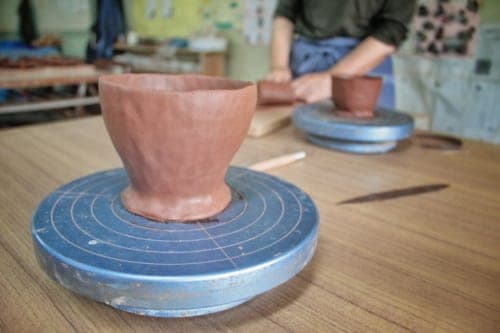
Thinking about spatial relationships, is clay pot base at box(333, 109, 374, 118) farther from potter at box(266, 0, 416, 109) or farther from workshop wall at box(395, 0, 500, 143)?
workshop wall at box(395, 0, 500, 143)

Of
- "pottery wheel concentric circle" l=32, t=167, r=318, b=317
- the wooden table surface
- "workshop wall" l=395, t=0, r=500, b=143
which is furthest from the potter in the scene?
"workshop wall" l=395, t=0, r=500, b=143

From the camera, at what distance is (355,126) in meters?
0.97

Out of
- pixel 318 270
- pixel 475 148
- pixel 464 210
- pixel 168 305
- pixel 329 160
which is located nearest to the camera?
pixel 168 305

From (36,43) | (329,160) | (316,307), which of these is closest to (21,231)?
(316,307)

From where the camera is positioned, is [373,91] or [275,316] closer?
[275,316]

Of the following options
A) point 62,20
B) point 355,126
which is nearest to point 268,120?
point 355,126

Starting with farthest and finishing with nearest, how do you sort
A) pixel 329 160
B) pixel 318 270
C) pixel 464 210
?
1. pixel 329 160
2. pixel 464 210
3. pixel 318 270

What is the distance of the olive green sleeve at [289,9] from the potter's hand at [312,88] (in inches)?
22.3

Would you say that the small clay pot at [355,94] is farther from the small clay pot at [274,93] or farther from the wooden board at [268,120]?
the small clay pot at [274,93]

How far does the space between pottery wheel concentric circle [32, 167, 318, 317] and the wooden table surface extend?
0.05m

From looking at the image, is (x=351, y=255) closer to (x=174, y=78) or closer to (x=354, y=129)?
(x=174, y=78)

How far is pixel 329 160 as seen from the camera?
3.23 ft

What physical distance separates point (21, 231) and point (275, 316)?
0.40 meters

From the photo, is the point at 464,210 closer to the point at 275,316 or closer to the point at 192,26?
the point at 275,316
